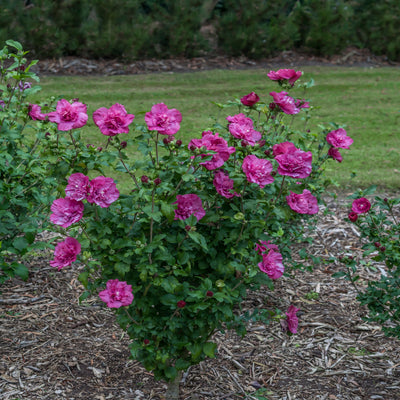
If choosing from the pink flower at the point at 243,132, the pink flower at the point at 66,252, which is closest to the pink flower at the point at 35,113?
the pink flower at the point at 66,252

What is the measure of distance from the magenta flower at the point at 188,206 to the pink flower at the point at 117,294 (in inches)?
13.9

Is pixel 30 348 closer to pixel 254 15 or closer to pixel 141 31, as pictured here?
pixel 141 31

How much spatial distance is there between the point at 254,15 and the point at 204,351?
986cm

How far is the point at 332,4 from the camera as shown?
11453mm

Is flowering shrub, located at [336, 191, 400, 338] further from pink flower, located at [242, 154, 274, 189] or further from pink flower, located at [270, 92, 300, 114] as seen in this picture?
pink flower, located at [242, 154, 274, 189]

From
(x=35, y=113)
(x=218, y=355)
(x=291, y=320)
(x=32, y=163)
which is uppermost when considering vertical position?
(x=35, y=113)

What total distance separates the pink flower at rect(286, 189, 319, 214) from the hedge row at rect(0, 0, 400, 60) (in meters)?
8.66

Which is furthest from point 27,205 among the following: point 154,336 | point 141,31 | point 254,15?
point 254,15

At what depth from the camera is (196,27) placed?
11.0m

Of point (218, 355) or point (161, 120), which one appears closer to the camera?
point (161, 120)

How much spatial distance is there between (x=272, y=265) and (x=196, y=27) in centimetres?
957

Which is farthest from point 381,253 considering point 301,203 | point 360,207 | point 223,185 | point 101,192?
point 101,192

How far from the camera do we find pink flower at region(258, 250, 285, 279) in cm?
223

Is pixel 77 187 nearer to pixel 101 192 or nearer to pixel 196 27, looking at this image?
pixel 101 192
